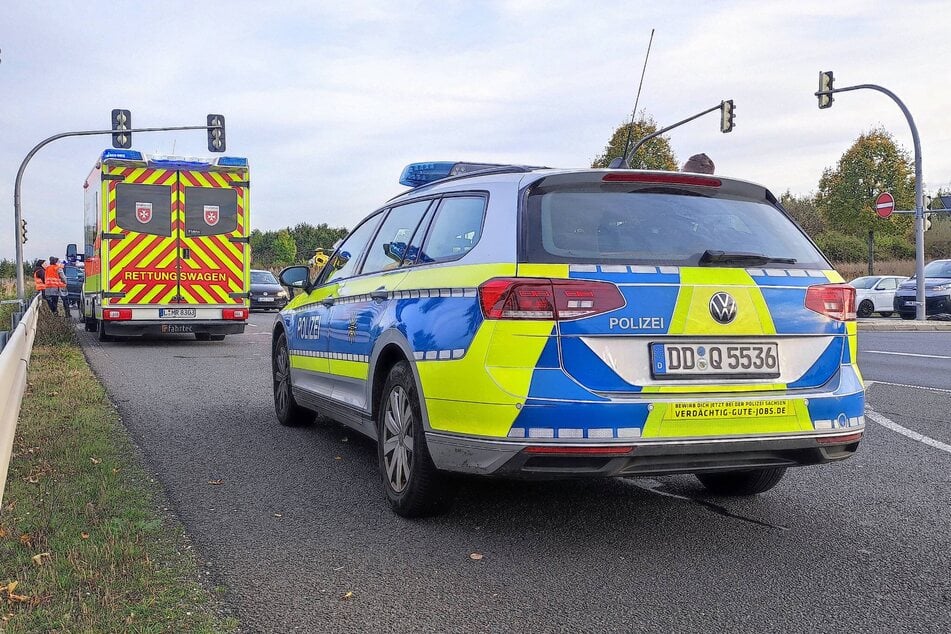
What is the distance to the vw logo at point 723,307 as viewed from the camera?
3.99 m

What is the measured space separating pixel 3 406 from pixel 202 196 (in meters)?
11.6

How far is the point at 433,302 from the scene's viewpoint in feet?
14.5

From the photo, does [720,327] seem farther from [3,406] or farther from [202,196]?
[202,196]

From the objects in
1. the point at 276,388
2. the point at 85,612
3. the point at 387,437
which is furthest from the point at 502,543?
the point at 276,388

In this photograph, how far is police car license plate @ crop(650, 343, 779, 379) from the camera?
154 inches

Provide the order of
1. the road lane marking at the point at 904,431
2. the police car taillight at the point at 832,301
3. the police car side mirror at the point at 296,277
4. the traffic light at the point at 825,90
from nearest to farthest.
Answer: the police car taillight at the point at 832,301, the road lane marking at the point at 904,431, the police car side mirror at the point at 296,277, the traffic light at the point at 825,90

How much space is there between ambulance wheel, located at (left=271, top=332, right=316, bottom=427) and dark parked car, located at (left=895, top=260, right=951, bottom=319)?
876 inches

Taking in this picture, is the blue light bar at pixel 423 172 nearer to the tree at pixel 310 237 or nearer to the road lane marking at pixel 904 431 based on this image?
the road lane marking at pixel 904 431

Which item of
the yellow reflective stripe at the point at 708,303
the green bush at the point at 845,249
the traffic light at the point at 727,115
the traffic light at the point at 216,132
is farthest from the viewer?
the green bush at the point at 845,249

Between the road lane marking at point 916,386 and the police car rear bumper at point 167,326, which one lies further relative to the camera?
the police car rear bumper at point 167,326

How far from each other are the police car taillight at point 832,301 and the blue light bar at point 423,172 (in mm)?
2541

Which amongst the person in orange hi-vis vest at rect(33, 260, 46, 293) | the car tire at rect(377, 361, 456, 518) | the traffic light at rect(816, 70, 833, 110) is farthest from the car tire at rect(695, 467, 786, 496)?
the person in orange hi-vis vest at rect(33, 260, 46, 293)

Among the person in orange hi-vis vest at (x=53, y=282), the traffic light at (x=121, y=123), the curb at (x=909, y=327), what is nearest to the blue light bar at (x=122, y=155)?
the person in orange hi-vis vest at (x=53, y=282)

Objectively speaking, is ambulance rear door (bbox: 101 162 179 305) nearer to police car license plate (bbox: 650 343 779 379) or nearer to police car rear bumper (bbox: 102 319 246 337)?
police car rear bumper (bbox: 102 319 246 337)
